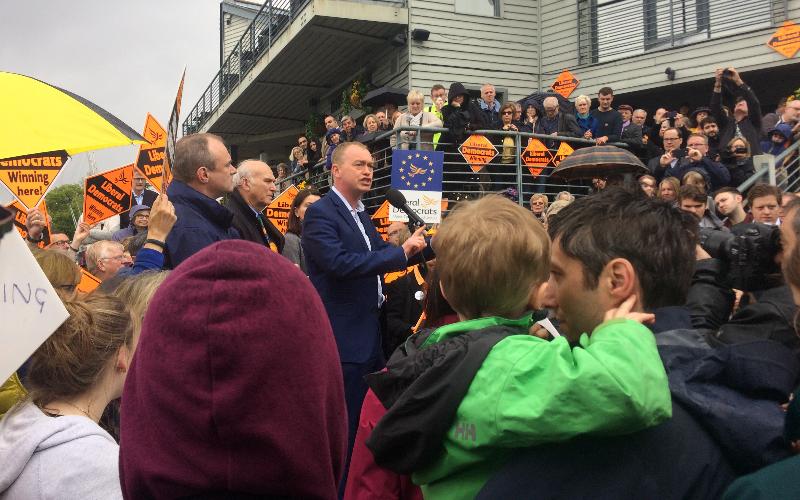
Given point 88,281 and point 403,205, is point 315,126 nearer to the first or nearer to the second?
point 88,281

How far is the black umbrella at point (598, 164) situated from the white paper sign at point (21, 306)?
8158mm

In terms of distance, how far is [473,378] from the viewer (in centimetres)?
132

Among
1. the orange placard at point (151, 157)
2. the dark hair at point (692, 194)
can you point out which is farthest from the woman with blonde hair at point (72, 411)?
the orange placard at point (151, 157)

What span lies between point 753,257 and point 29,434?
7.41ft

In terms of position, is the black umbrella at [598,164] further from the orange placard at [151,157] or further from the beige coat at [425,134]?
the orange placard at [151,157]

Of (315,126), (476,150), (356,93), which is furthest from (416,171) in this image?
(315,126)

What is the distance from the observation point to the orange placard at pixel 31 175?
22.1 ft

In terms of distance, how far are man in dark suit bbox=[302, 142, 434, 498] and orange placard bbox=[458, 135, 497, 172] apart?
525 cm

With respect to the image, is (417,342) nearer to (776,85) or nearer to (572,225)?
(572,225)

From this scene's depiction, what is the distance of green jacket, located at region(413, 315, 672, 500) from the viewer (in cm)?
116

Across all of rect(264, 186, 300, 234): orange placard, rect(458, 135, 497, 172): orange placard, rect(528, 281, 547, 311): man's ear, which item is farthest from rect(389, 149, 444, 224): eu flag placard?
rect(528, 281, 547, 311): man's ear

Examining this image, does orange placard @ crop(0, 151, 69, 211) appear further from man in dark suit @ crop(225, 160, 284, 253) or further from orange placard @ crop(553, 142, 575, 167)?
orange placard @ crop(553, 142, 575, 167)

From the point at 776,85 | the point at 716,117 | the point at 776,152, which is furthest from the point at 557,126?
the point at 776,85

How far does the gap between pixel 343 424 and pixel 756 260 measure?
4.96ft
